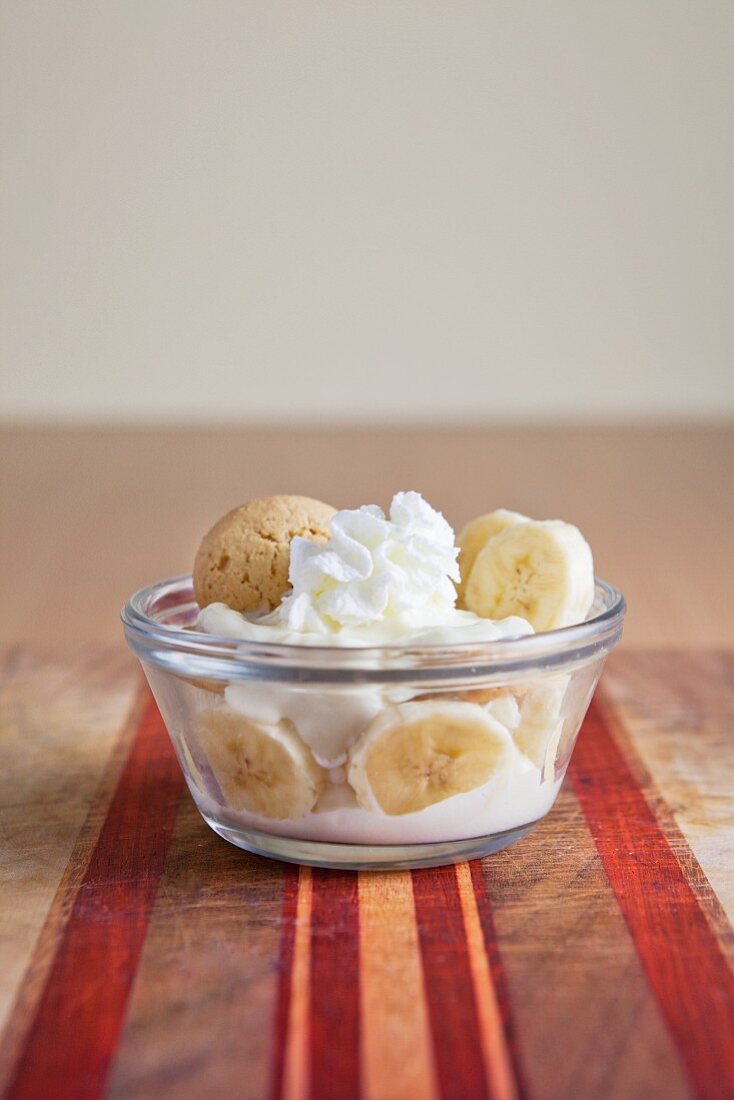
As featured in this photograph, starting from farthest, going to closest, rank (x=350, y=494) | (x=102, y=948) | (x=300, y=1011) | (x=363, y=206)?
(x=363, y=206)
(x=350, y=494)
(x=102, y=948)
(x=300, y=1011)

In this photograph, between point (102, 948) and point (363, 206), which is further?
point (363, 206)

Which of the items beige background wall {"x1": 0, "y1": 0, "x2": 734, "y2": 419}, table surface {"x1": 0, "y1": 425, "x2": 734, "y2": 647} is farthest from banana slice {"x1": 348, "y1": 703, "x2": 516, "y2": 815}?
beige background wall {"x1": 0, "y1": 0, "x2": 734, "y2": 419}

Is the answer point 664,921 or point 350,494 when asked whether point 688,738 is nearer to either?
point 664,921

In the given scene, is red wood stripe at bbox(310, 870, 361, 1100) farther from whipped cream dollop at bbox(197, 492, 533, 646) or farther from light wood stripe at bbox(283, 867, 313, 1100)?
whipped cream dollop at bbox(197, 492, 533, 646)

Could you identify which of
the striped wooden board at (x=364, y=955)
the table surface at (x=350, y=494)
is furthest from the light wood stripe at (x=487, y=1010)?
the table surface at (x=350, y=494)

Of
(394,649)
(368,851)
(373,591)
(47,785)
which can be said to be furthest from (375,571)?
(47,785)

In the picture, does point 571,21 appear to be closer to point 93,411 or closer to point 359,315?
point 359,315

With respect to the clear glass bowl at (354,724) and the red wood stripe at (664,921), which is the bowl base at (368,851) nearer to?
the clear glass bowl at (354,724)

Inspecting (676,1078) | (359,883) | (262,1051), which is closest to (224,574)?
(359,883)
